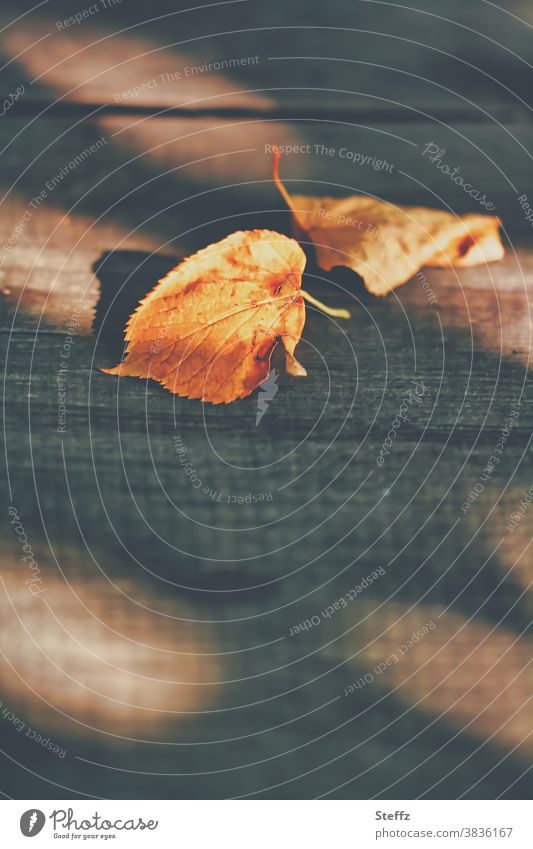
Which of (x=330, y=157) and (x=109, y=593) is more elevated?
(x=330, y=157)

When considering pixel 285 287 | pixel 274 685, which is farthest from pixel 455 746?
pixel 285 287

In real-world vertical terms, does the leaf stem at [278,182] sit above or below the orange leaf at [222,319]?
above
